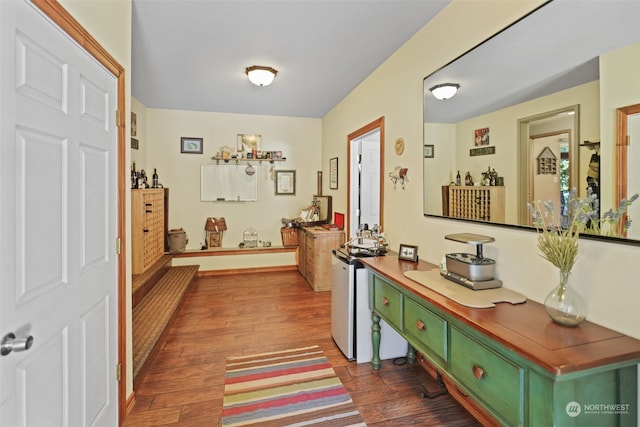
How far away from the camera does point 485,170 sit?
191cm

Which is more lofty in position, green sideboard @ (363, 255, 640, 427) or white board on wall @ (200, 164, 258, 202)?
white board on wall @ (200, 164, 258, 202)

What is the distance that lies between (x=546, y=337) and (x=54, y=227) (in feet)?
6.50

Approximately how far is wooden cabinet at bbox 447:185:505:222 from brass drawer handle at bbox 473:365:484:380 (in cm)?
87

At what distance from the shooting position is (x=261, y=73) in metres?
3.32

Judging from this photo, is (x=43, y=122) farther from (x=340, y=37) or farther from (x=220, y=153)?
(x=220, y=153)

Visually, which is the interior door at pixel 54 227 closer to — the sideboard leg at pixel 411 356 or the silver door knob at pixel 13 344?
the silver door knob at pixel 13 344

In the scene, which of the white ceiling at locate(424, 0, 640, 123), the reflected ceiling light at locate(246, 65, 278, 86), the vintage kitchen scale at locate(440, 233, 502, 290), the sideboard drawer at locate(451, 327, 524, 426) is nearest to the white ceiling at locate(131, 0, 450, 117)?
the reflected ceiling light at locate(246, 65, 278, 86)

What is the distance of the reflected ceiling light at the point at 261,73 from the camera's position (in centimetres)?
330

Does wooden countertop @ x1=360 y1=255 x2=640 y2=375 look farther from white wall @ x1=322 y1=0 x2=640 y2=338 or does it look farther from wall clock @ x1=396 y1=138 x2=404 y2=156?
wall clock @ x1=396 y1=138 x2=404 y2=156

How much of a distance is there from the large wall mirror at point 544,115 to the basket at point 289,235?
3.56 metres

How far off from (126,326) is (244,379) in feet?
3.03

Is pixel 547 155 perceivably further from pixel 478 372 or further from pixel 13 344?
pixel 13 344

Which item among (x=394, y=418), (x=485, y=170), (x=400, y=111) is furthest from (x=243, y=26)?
(x=394, y=418)

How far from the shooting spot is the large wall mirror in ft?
3.97
